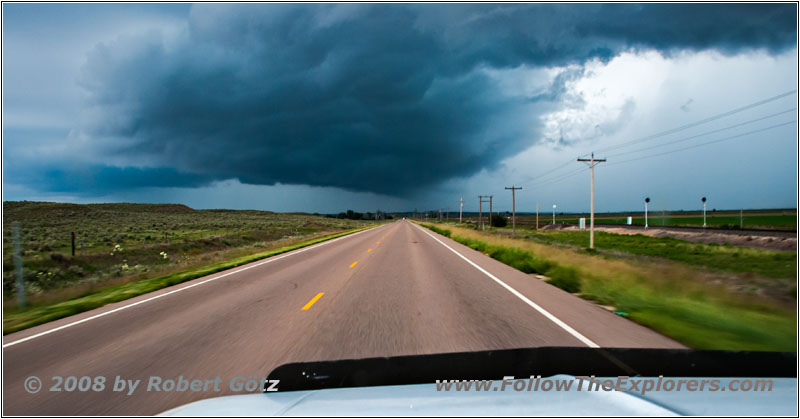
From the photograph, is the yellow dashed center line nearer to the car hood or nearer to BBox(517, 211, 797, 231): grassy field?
the car hood

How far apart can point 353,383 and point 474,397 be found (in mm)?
1253

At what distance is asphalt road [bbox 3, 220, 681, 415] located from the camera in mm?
3945

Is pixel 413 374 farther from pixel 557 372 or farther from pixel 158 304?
pixel 158 304

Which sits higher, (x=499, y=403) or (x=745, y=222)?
(x=499, y=403)

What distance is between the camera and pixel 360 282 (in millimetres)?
10508

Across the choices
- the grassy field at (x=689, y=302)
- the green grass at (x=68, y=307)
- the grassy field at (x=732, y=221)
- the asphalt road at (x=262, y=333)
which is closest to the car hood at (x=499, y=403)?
the asphalt road at (x=262, y=333)

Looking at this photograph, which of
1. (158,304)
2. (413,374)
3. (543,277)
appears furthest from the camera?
(543,277)

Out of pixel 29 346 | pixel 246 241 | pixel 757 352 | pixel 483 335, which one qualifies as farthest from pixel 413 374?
pixel 246 241

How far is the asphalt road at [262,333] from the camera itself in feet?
12.9

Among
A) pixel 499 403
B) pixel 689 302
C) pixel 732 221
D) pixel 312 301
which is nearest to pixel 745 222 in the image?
pixel 732 221

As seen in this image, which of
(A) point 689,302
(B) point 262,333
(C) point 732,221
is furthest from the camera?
(C) point 732,221

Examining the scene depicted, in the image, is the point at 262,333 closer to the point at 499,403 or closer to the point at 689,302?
the point at 499,403

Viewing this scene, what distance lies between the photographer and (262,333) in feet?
18.4

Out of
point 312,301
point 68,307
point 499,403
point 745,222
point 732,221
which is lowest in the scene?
point 732,221
